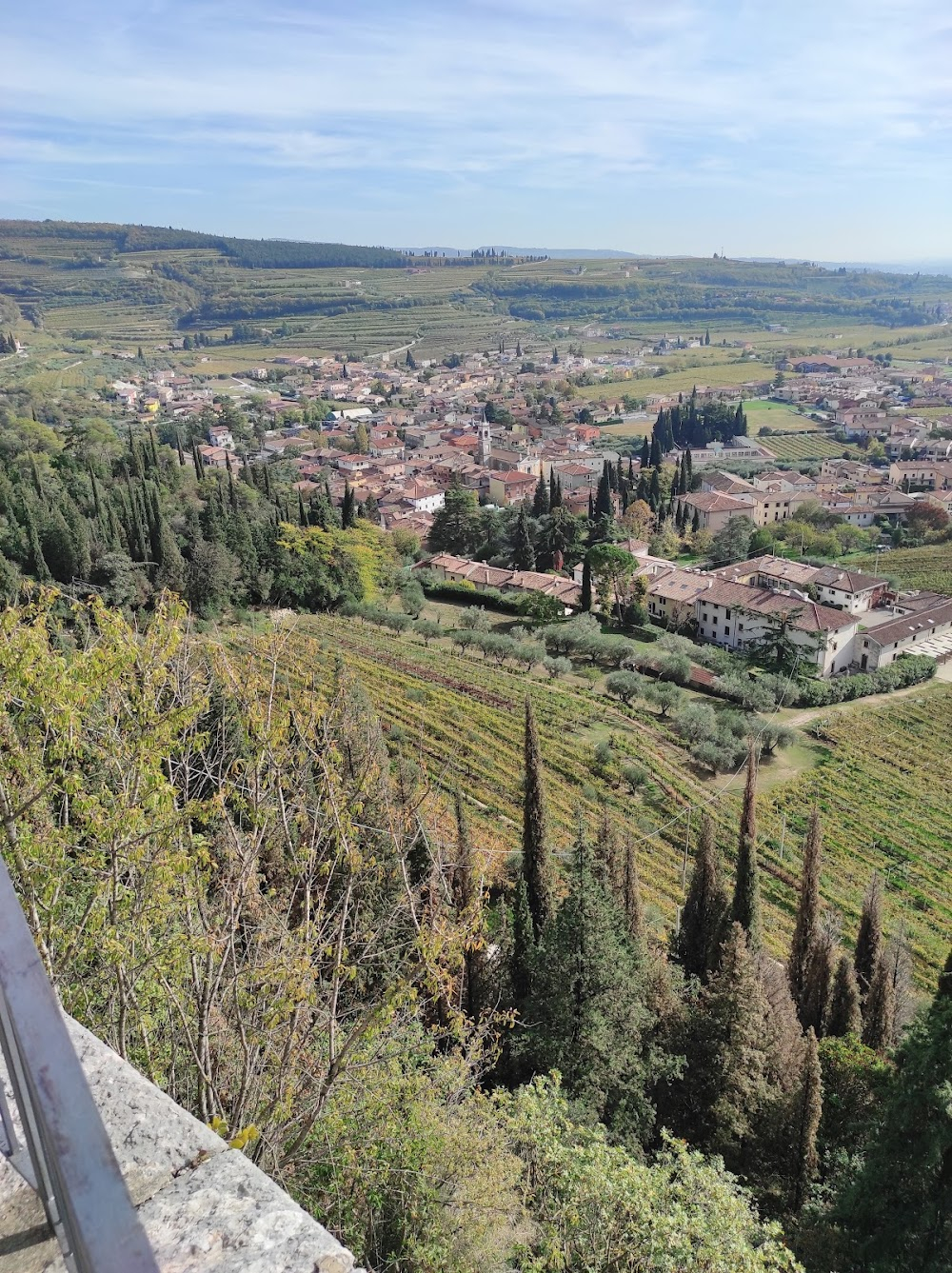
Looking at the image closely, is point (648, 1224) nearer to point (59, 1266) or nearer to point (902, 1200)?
point (902, 1200)

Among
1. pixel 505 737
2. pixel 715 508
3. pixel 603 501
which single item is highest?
pixel 603 501

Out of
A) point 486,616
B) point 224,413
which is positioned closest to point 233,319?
point 224,413

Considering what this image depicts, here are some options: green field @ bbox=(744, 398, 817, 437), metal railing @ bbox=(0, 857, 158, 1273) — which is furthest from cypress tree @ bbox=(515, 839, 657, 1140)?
green field @ bbox=(744, 398, 817, 437)

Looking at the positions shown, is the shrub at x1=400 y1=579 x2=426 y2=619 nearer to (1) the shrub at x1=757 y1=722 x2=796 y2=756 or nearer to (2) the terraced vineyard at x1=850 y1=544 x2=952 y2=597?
(1) the shrub at x1=757 y1=722 x2=796 y2=756

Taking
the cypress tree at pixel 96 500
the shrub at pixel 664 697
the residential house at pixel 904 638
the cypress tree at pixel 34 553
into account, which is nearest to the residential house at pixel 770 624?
the residential house at pixel 904 638

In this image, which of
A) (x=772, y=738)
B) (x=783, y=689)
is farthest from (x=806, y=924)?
(x=783, y=689)

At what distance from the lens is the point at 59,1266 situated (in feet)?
6.34

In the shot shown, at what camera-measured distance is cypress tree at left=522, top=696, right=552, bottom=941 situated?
1652 centimetres

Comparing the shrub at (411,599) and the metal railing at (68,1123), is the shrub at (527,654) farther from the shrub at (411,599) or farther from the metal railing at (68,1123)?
the metal railing at (68,1123)

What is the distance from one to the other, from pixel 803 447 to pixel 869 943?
277 feet

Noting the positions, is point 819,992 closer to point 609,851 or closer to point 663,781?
point 609,851

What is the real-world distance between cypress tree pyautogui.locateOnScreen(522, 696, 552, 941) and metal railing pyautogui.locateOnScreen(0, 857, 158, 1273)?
15203 millimetres

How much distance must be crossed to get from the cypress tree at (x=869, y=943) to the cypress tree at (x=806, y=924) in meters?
1.10

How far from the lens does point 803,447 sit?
92.2m
